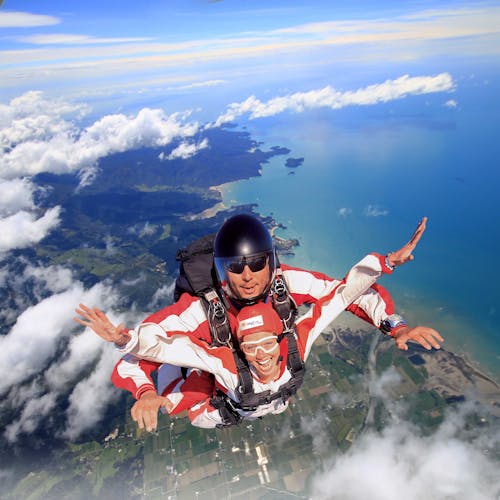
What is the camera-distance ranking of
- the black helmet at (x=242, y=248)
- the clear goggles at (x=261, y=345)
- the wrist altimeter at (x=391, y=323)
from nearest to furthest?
1. the clear goggles at (x=261, y=345)
2. the black helmet at (x=242, y=248)
3. the wrist altimeter at (x=391, y=323)

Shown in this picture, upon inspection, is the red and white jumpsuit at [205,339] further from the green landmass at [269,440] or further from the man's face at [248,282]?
the green landmass at [269,440]

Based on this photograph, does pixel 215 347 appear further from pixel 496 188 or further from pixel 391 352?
pixel 496 188

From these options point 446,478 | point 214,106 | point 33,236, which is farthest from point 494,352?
point 214,106

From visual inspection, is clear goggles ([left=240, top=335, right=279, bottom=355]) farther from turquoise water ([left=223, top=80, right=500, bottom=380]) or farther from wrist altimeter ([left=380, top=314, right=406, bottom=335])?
turquoise water ([left=223, top=80, right=500, bottom=380])

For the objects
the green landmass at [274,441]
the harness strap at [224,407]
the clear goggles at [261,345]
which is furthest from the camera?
the green landmass at [274,441]

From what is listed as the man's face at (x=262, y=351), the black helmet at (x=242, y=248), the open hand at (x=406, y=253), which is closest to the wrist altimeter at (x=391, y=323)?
the open hand at (x=406, y=253)

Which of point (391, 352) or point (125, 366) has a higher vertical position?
point (125, 366)

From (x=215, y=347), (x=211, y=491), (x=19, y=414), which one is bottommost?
(x=19, y=414)
